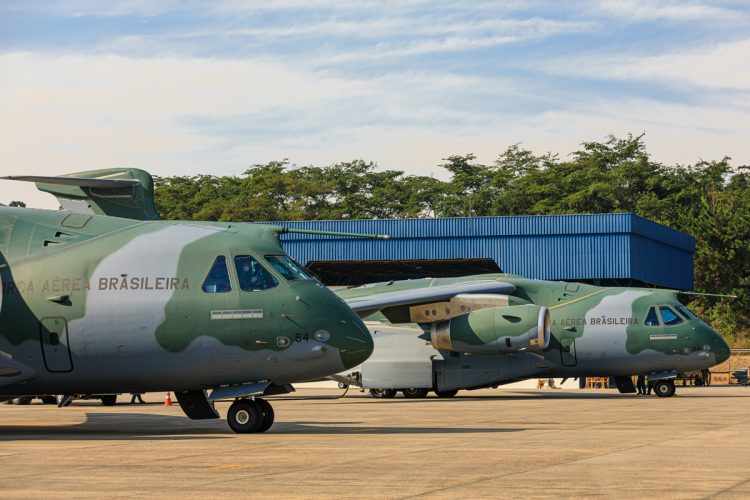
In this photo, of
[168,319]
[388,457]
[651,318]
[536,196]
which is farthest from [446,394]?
[536,196]

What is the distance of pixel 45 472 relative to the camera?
14047 mm

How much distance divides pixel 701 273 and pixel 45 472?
267 feet

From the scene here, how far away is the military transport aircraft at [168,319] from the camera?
20.4 metres

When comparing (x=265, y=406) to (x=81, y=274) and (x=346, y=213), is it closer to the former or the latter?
(x=81, y=274)

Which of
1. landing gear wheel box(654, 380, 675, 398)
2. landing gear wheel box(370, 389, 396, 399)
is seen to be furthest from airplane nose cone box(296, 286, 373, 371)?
landing gear wheel box(654, 380, 675, 398)

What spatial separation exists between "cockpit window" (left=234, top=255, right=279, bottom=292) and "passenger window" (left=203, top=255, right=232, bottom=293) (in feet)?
0.67

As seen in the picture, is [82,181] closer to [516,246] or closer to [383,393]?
[383,393]

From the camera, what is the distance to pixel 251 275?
20734mm

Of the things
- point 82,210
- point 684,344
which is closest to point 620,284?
point 684,344

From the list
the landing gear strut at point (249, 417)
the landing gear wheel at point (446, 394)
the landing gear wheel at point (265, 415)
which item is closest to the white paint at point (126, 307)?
the landing gear strut at point (249, 417)

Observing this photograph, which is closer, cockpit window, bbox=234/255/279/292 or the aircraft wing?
cockpit window, bbox=234/255/279/292

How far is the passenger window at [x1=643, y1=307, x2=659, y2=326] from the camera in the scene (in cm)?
3912

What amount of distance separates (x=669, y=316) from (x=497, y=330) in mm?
6425

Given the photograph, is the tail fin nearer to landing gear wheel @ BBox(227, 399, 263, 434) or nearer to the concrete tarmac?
the concrete tarmac
